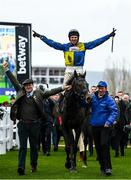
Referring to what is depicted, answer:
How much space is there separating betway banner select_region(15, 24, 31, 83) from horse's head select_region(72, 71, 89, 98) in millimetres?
12205

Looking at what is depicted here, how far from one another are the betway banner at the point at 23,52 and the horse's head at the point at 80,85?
1220 cm

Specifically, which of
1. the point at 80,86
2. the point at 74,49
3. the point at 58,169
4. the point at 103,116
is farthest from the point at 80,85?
the point at 58,169

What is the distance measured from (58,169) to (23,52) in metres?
12.6

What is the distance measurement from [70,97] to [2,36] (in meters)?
13.8

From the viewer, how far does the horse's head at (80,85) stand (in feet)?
56.8

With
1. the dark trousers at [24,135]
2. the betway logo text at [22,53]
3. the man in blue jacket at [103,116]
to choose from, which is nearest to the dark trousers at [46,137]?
the betway logo text at [22,53]

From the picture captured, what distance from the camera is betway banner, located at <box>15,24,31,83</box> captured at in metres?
30.0

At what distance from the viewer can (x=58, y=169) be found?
18.6m

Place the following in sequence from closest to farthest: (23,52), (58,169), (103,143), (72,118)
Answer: (103,143) < (72,118) < (58,169) < (23,52)

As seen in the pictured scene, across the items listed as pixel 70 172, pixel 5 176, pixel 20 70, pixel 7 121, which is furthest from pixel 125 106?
pixel 5 176

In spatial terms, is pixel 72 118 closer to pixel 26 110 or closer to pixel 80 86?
pixel 80 86

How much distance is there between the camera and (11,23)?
30.3m

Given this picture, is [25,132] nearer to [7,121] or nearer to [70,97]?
[70,97]

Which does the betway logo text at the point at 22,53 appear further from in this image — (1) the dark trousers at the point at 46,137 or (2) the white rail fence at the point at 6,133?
(1) the dark trousers at the point at 46,137
